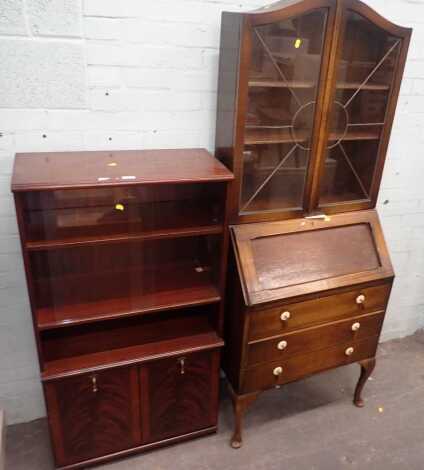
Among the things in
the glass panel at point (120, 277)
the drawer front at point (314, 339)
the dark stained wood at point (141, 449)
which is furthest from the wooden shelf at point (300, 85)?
the dark stained wood at point (141, 449)

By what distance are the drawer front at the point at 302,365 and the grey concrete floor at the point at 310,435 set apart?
1.11 ft

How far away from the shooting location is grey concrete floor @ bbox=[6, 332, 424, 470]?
6.32ft

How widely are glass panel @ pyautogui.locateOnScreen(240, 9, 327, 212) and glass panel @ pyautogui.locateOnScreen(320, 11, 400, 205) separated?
0.12 meters

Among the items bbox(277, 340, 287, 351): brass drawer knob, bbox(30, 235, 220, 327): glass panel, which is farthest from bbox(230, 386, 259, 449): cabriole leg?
bbox(30, 235, 220, 327): glass panel

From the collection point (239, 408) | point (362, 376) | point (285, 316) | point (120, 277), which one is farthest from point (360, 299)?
point (120, 277)

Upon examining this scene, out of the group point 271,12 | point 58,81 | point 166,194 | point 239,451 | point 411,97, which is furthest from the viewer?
point 411,97

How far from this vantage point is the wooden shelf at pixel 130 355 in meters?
1.66

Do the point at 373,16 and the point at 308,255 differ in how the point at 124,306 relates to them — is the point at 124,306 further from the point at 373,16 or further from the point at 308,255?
the point at 373,16

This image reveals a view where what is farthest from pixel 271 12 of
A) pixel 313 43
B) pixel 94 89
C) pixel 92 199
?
pixel 92 199

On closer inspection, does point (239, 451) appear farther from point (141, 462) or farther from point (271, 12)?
point (271, 12)

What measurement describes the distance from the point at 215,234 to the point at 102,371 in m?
0.70

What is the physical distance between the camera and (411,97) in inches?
86.0

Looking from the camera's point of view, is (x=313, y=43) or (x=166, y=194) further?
(x=166, y=194)

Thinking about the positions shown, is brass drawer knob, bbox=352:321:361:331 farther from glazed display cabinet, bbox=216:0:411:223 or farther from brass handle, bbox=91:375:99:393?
brass handle, bbox=91:375:99:393
